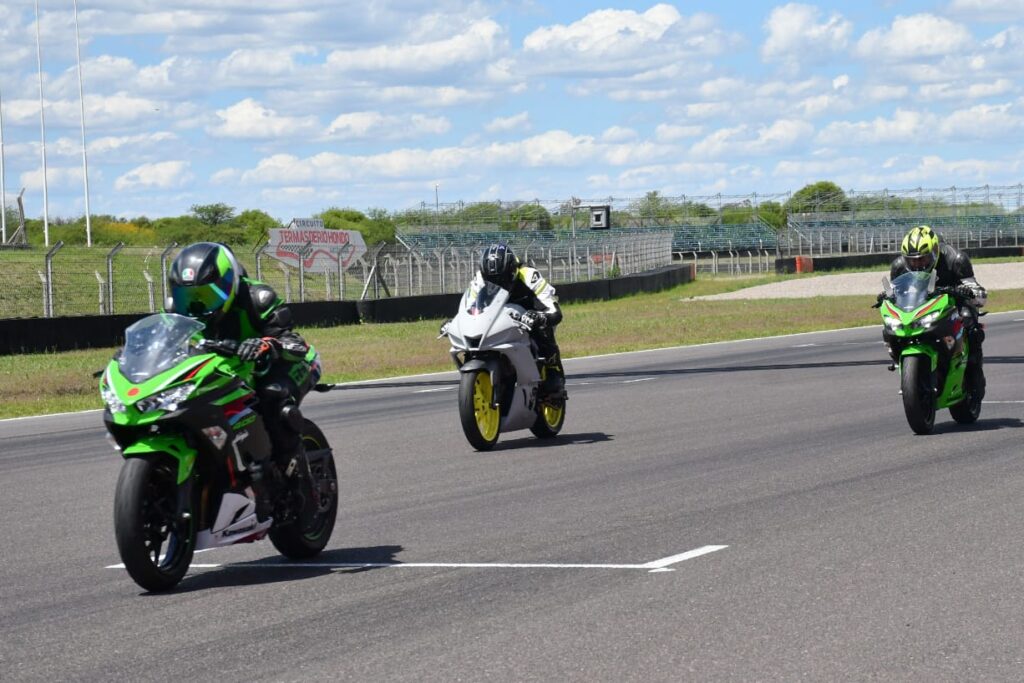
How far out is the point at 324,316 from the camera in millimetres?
34688

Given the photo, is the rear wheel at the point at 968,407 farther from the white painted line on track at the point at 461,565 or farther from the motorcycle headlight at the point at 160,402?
the motorcycle headlight at the point at 160,402

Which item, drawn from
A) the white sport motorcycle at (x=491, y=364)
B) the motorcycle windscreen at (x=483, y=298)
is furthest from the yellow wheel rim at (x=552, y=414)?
the motorcycle windscreen at (x=483, y=298)

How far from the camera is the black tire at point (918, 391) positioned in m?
12.4

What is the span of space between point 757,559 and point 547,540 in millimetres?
1227

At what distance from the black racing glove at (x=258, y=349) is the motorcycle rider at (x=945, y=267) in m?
6.60

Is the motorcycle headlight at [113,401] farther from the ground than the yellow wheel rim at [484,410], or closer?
farther from the ground

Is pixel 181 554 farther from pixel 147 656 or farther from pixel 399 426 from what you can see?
pixel 399 426

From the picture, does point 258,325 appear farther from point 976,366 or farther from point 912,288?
point 976,366

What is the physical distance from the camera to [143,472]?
22.6 ft

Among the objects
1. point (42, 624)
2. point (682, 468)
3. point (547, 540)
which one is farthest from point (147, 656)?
point (682, 468)

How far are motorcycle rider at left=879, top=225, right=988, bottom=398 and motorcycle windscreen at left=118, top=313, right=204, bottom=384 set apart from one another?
23.1ft

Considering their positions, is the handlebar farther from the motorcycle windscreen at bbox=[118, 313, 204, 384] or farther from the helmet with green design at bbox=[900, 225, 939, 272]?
the helmet with green design at bbox=[900, 225, 939, 272]

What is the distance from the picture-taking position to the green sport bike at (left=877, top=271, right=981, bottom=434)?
40.8 ft

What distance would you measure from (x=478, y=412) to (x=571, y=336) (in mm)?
18883
